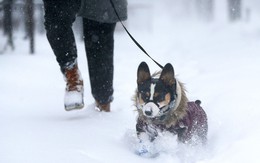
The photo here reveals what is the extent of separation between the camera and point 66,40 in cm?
252

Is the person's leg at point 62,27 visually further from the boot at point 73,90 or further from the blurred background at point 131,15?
the blurred background at point 131,15

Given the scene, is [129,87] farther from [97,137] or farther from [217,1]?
[217,1]

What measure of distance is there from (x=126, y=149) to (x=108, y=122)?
1.67 ft

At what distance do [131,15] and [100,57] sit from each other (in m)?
15.3

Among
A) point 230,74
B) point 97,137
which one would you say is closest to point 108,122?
point 97,137

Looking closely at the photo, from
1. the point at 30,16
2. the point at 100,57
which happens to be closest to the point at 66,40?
the point at 100,57

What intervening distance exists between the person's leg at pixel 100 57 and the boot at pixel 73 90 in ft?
1.08

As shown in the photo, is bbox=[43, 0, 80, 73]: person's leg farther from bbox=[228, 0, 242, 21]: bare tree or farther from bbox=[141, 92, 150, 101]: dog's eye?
bbox=[228, 0, 242, 21]: bare tree

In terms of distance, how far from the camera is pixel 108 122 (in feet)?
→ 8.64

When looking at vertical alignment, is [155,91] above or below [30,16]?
above

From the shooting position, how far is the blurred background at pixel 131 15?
720 centimetres

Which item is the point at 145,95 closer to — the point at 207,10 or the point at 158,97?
the point at 158,97

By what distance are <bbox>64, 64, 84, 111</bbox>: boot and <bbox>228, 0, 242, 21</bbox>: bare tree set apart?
14.7m

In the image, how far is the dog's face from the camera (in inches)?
84.4
